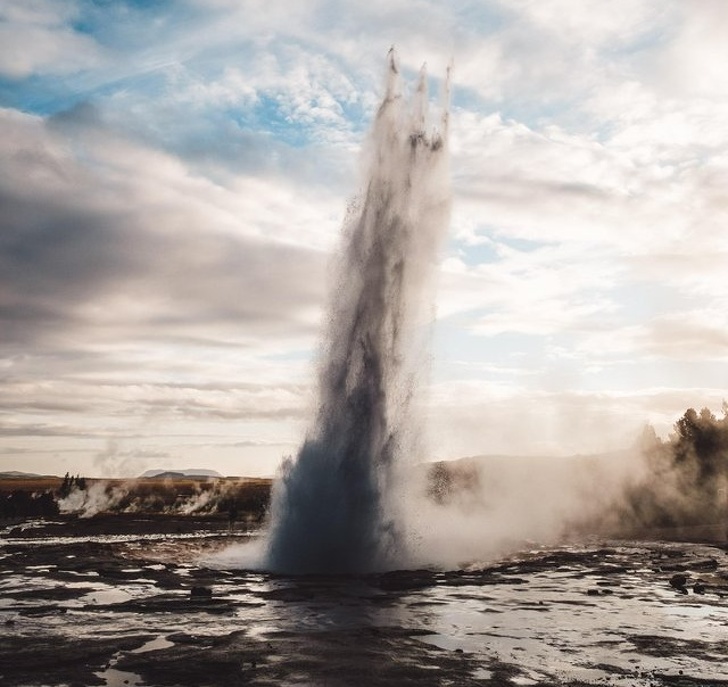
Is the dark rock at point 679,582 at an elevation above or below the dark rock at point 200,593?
below

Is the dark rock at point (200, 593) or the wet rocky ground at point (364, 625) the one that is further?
the dark rock at point (200, 593)

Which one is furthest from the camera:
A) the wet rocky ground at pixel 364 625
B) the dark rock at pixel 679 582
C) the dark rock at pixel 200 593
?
the dark rock at pixel 679 582

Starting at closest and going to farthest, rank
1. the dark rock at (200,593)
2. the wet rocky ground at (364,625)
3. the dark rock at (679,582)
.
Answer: the wet rocky ground at (364,625) → the dark rock at (200,593) → the dark rock at (679,582)

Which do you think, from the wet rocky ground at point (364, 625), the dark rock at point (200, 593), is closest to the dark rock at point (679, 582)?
the wet rocky ground at point (364, 625)

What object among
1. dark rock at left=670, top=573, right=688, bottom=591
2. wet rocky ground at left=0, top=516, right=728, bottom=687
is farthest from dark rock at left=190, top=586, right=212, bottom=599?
dark rock at left=670, top=573, right=688, bottom=591

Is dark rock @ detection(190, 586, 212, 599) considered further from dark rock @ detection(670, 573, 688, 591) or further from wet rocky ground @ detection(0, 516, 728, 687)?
dark rock @ detection(670, 573, 688, 591)

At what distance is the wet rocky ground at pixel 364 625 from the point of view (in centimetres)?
1082

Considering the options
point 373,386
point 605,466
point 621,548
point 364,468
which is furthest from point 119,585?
point 605,466

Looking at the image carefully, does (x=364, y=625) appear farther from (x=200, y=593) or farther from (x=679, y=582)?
(x=679, y=582)

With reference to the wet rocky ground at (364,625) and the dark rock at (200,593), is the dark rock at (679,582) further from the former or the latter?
the dark rock at (200,593)

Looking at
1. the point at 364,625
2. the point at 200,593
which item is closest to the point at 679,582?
the point at 364,625

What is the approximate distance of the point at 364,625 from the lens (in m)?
14.6

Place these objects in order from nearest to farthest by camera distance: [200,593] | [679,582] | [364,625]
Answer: [364,625] → [200,593] → [679,582]

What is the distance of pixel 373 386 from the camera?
23.9m
